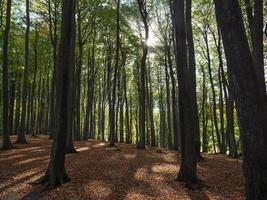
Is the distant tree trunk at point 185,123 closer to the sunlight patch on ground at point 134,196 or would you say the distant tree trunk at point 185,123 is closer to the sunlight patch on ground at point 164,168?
the sunlight patch on ground at point 164,168

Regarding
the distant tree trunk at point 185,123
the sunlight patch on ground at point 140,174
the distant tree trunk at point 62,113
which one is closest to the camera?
the distant tree trunk at point 62,113

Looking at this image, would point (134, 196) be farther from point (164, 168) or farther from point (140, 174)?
point (164, 168)

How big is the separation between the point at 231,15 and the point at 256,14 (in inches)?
266

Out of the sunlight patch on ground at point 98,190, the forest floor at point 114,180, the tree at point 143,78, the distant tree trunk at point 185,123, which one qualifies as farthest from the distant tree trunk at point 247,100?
the tree at point 143,78

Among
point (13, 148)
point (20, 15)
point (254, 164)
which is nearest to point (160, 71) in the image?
point (20, 15)

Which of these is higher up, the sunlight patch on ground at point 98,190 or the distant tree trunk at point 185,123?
the distant tree trunk at point 185,123

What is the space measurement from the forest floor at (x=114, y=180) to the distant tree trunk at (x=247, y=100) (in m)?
3.28

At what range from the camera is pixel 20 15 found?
21.3 metres

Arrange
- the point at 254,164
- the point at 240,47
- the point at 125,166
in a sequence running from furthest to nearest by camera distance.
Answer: the point at 125,166 → the point at 240,47 → the point at 254,164

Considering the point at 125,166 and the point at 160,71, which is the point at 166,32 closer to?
the point at 160,71

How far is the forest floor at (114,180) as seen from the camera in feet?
23.6

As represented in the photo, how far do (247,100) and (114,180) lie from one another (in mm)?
5623

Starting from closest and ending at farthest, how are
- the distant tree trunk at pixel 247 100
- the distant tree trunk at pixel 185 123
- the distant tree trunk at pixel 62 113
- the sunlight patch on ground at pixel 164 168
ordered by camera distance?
the distant tree trunk at pixel 247 100
the distant tree trunk at pixel 62 113
the distant tree trunk at pixel 185 123
the sunlight patch on ground at pixel 164 168

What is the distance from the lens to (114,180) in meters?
8.67
